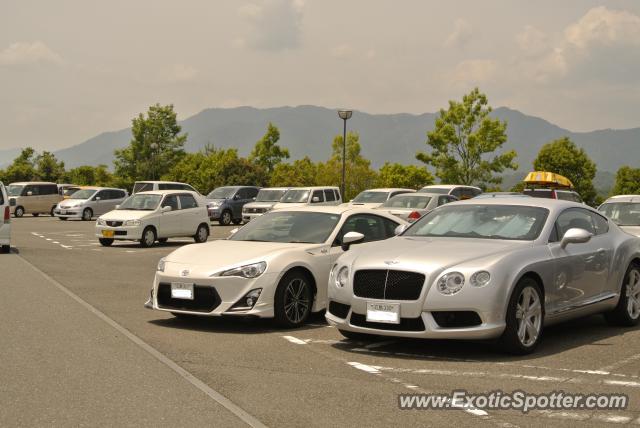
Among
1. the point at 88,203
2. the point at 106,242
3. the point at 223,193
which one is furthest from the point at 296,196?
the point at 88,203

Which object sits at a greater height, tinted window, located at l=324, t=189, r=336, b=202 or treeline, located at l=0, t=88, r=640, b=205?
treeline, located at l=0, t=88, r=640, b=205

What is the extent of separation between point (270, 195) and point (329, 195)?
3380mm

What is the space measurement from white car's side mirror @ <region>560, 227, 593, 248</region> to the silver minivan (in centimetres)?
3568

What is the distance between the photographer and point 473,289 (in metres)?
7.55

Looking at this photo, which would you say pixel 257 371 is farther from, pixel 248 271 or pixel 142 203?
pixel 142 203

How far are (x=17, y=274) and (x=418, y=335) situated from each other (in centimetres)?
1017

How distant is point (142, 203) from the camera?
2481 cm

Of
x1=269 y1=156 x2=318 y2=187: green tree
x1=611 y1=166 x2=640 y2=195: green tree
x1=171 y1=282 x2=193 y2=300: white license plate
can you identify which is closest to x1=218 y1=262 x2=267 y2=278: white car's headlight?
x1=171 y1=282 x2=193 y2=300: white license plate

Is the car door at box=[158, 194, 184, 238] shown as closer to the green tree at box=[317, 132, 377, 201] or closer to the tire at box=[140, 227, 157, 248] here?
the tire at box=[140, 227, 157, 248]

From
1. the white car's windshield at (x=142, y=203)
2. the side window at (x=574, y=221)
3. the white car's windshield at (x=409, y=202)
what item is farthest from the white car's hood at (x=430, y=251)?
the white car's windshield at (x=409, y=202)

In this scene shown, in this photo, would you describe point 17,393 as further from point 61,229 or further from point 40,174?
point 40,174

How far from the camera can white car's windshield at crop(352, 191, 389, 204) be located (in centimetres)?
3181

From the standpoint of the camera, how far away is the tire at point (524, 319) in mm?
7691

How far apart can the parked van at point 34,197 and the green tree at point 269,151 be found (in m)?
49.2
